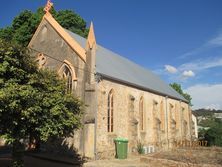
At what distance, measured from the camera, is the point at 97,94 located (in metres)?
18.9

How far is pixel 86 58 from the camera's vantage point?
1958 centimetres

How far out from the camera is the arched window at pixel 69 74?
779 inches

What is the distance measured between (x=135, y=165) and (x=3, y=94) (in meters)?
10.1

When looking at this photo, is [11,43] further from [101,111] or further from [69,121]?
[101,111]

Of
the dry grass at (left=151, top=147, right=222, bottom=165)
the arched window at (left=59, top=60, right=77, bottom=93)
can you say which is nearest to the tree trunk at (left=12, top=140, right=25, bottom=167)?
the arched window at (left=59, top=60, right=77, bottom=93)

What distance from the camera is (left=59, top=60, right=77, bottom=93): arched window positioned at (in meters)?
19.8

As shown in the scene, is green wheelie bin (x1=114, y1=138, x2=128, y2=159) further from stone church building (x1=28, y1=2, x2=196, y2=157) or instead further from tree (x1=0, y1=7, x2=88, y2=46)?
tree (x1=0, y1=7, x2=88, y2=46)

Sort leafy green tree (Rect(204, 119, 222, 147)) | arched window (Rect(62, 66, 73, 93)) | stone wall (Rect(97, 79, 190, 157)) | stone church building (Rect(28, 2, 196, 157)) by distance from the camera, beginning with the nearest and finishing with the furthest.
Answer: stone church building (Rect(28, 2, 196, 157)) < stone wall (Rect(97, 79, 190, 157)) < arched window (Rect(62, 66, 73, 93)) < leafy green tree (Rect(204, 119, 222, 147))

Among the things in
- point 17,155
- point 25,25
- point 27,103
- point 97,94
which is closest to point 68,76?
point 97,94

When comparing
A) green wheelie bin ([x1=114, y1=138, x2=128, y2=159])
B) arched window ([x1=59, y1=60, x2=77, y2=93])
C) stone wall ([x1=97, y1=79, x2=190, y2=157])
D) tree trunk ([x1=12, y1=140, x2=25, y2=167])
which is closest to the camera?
tree trunk ([x1=12, y1=140, x2=25, y2=167])

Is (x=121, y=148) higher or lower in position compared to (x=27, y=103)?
lower

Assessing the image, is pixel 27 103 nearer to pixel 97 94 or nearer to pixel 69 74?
pixel 97 94

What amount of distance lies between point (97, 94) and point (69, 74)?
132 inches

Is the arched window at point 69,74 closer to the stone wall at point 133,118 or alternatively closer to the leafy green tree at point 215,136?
the stone wall at point 133,118
